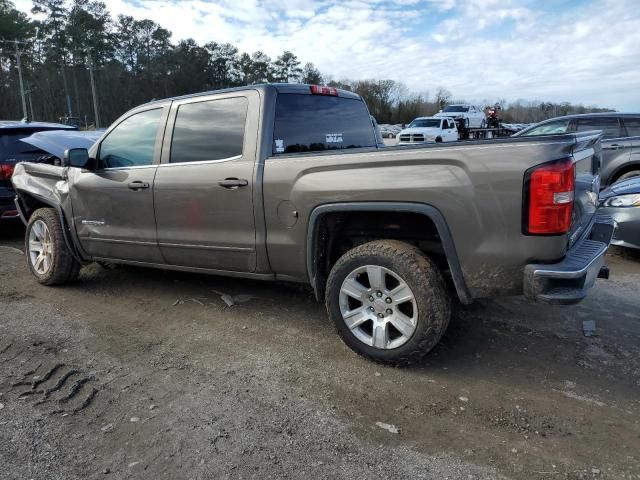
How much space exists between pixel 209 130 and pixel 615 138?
7217mm

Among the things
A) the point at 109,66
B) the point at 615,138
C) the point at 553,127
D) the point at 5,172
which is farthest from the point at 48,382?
the point at 109,66

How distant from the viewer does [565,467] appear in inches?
91.0

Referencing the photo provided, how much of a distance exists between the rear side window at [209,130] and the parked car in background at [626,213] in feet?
14.0

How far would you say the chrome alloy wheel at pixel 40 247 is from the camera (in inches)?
201

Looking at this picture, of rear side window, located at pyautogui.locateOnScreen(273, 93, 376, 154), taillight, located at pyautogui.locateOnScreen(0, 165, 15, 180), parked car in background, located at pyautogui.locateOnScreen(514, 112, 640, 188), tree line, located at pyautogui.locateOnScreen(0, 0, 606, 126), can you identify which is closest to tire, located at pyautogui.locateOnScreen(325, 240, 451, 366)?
rear side window, located at pyautogui.locateOnScreen(273, 93, 376, 154)

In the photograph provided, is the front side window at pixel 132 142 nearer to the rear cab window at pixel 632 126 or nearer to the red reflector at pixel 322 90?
the red reflector at pixel 322 90

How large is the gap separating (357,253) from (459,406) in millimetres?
1103

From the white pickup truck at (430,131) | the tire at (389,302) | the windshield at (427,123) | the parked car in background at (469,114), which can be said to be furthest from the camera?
the parked car in background at (469,114)

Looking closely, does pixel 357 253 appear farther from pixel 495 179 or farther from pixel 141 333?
pixel 141 333

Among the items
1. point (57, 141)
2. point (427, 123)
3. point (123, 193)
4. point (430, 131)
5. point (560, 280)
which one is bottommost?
point (560, 280)

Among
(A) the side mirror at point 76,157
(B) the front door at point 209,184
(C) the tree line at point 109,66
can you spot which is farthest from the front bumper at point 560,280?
(C) the tree line at point 109,66

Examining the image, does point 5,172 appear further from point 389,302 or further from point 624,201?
point 624,201

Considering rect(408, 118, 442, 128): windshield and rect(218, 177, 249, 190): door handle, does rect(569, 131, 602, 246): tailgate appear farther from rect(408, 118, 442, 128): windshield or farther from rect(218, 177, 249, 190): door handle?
rect(408, 118, 442, 128): windshield

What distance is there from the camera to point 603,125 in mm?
8742
